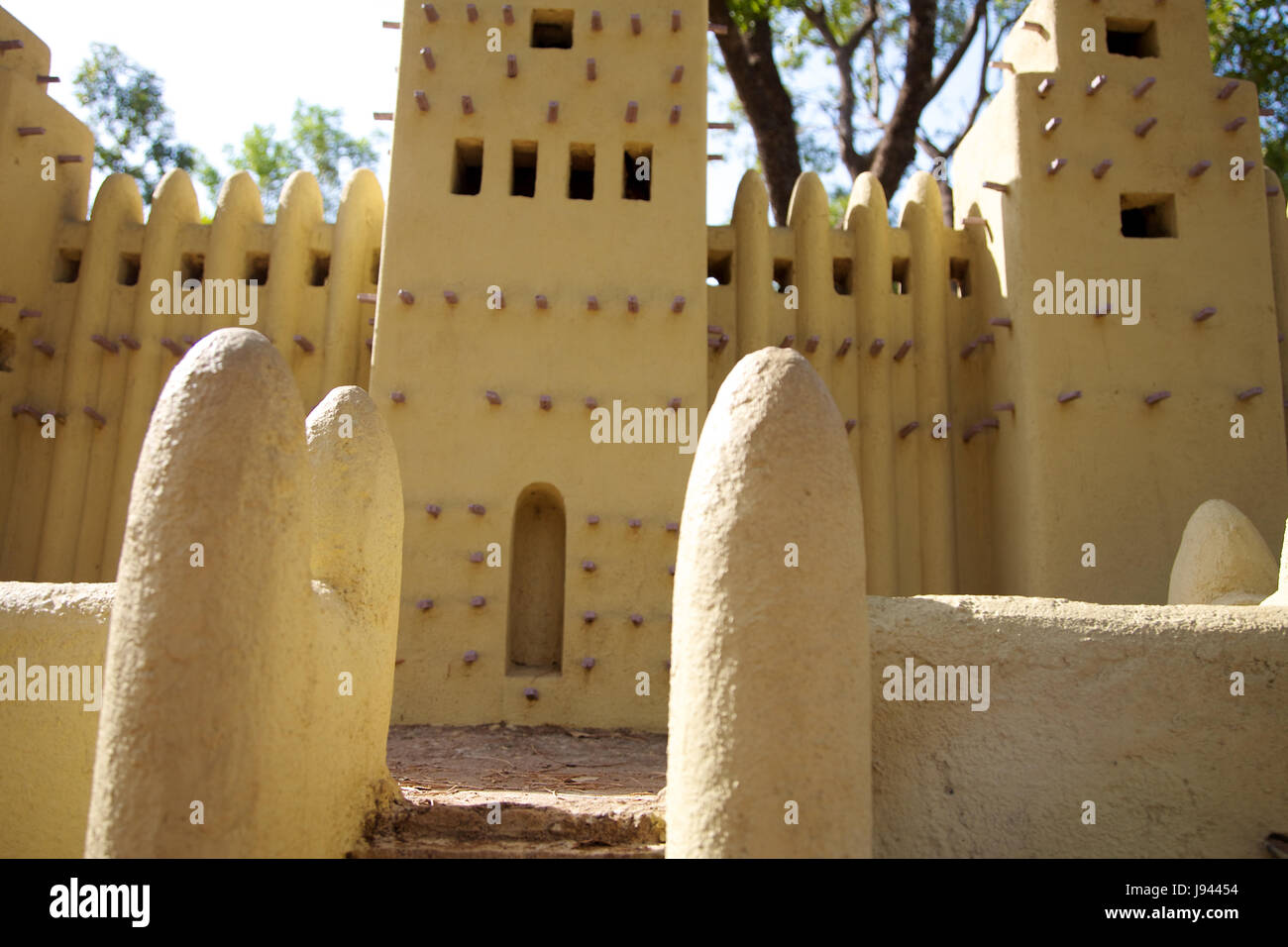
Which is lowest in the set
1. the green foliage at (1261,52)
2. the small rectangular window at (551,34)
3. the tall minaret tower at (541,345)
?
the tall minaret tower at (541,345)

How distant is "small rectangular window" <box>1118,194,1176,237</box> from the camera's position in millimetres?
9500

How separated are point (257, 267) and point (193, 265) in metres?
0.62

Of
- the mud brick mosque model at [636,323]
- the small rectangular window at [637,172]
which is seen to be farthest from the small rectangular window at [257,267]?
the small rectangular window at [637,172]

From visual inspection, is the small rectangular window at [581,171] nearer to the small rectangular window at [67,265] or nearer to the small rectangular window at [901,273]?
the small rectangular window at [901,273]

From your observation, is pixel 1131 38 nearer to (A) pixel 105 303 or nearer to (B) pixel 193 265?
(B) pixel 193 265

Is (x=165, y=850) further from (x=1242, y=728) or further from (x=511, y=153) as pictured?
(x=511, y=153)

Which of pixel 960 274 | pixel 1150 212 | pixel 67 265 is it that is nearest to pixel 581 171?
pixel 960 274

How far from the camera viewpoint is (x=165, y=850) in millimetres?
2986

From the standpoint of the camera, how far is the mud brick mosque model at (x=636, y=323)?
28.7 ft

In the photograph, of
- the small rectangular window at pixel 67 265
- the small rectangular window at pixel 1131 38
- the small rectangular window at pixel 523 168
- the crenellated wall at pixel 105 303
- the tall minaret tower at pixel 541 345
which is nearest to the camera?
the tall minaret tower at pixel 541 345

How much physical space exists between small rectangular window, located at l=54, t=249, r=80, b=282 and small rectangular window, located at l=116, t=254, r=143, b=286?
0.42 m

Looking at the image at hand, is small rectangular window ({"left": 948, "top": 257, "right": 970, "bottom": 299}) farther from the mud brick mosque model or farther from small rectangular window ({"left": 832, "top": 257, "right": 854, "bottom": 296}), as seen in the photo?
small rectangular window ({"left": 832, "top": 257, "right": 854, "bottom": 296})

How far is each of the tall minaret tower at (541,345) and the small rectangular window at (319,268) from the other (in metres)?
1.35

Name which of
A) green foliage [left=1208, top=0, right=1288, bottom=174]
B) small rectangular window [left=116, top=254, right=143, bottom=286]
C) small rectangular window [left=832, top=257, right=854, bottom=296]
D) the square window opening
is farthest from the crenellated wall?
green foliage [left=1208, top=0, right=1288, bottom=174]
